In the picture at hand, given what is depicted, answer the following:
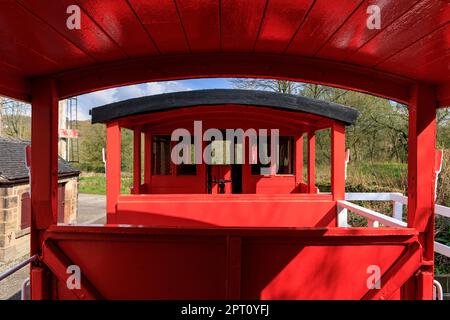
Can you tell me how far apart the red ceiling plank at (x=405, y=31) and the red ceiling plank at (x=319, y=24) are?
0.96 feet

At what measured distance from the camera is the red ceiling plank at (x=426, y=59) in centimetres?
196

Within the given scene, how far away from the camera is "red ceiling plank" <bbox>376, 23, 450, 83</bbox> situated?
6.45 feet

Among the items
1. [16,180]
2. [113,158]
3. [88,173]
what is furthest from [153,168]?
[88,173]

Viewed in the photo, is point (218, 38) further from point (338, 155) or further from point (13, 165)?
point (13, 165)

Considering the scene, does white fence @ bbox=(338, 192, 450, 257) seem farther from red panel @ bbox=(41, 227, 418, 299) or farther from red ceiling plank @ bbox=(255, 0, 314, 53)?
red ceiling plank @ bbox=(255, 0, 314, 53)

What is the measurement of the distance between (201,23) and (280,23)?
1.61 ft

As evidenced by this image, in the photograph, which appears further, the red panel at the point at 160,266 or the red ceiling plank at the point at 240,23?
the red panel at the point at 160,266

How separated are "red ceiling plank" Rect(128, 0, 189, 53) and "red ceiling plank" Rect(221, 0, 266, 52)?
29 cm

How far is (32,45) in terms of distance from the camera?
208 centimetres

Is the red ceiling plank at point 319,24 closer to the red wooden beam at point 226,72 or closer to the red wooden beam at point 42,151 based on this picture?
the red wooden beam at point 226,72

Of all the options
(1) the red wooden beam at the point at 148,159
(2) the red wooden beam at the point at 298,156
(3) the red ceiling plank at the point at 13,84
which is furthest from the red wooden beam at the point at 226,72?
(2) the red wooden beam at the point at 298,156

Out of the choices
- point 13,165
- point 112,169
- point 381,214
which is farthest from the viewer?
point 13,165

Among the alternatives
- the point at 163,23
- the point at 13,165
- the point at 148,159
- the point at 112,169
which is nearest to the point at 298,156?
the point at 148,159

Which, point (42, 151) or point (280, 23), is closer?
point (280, 23)
